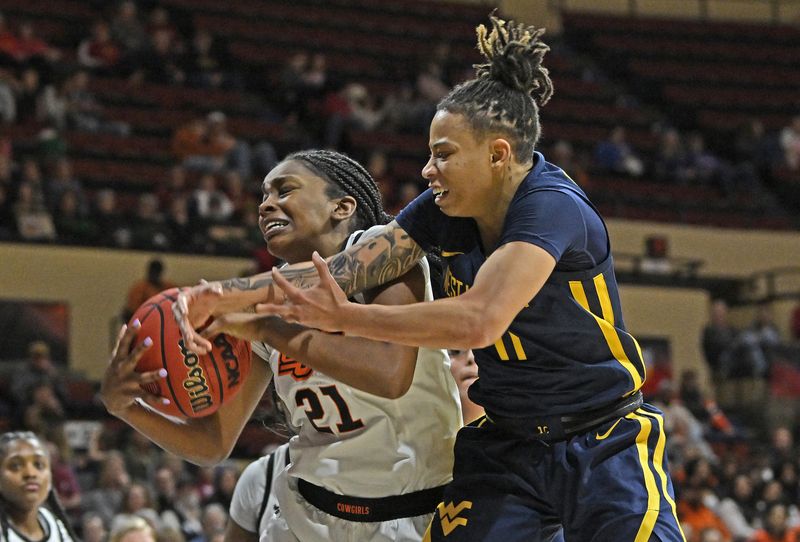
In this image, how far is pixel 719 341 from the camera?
14.4 meters

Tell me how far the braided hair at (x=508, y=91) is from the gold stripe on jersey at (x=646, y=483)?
79 cm

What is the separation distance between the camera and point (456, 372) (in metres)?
4.11

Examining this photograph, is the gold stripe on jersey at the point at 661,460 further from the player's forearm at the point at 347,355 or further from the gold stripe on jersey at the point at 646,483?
the player's forearm at the point at 347,355

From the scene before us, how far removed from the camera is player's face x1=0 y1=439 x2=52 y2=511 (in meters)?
5.87

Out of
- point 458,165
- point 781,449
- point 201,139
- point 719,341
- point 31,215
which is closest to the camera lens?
point 458,165

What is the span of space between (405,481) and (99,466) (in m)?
6.16

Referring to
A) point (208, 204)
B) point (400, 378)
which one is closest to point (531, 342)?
point (400, 378)

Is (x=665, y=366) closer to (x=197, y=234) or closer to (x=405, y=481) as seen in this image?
(x=197, y=234)

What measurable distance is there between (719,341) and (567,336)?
11409 millimetres

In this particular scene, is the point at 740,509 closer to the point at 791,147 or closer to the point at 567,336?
the point at 791,147

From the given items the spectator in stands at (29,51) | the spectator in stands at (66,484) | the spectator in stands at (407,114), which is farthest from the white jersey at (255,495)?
the spectator in stands at (407,114)

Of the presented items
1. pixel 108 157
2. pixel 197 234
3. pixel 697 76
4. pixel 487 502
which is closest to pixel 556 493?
pixel 487 502

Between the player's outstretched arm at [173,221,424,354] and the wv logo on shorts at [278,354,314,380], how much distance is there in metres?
0.38

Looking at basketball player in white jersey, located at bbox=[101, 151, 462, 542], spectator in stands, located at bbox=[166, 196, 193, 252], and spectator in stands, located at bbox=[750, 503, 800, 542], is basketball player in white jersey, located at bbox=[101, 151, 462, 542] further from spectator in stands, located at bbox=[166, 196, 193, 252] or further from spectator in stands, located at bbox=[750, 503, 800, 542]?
spectator in stands, located at bbox=[166, 196, 193, 252]
